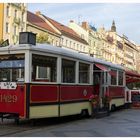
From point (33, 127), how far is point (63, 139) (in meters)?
3.03

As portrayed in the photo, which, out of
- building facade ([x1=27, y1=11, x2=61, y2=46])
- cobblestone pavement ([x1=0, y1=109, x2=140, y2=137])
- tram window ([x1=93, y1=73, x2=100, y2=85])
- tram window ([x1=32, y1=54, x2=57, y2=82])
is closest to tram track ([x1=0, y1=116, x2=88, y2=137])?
cobblestone pavement ([x1=0, y1=109, x2=140, y2=137])

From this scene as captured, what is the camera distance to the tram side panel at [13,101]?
1319 centimetres

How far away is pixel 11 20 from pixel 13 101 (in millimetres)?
52234

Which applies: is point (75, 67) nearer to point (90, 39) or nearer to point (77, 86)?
point (77, 86)

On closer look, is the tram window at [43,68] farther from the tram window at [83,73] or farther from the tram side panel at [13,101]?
the tram window at [83,73]

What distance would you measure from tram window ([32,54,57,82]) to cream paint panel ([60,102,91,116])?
3.60 feet

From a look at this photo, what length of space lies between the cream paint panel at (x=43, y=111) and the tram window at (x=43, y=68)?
91 centimetres

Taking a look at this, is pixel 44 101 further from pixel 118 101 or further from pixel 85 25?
pixel 85 25

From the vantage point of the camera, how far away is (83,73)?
1697 centimetres

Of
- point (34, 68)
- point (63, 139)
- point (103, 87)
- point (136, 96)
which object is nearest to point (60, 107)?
point (34, 68)

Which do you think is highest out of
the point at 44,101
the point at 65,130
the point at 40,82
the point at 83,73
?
the point at 83,73

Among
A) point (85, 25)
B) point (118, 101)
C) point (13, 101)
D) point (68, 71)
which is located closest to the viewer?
point (13, 101)

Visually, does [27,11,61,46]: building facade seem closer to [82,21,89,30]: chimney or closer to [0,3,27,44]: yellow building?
[0,3,27,44]: yellow building

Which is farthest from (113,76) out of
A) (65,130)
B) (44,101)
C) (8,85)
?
(65,130)
